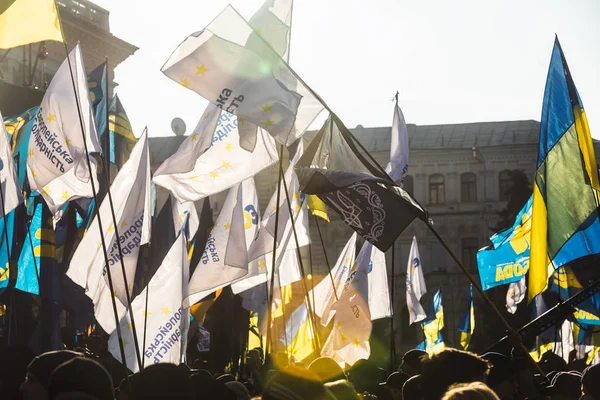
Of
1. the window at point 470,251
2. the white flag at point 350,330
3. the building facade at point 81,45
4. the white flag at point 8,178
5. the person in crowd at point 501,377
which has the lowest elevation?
the person in crowd at point 501,377

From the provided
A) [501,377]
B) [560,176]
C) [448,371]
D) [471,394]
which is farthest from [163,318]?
[471,394]

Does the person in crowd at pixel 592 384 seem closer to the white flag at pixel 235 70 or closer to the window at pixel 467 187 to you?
the white flag at pixel 235 70

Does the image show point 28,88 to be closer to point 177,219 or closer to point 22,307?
point 177,219

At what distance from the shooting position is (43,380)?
4.47m

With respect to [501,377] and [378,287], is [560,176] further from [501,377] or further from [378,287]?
[378,287]

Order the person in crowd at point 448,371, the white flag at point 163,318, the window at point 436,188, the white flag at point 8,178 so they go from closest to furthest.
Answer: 1. the person in crowd at point 448,371
2. the white flag at point 8,178
3. the white flag at point 163,318
4. the window at point 436,188

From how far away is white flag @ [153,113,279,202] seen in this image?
9789mm

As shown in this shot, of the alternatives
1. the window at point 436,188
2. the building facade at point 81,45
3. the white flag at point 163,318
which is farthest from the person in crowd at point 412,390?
the window at point 436,188

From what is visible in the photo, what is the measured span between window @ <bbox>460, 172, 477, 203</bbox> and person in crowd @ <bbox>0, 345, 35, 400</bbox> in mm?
50040

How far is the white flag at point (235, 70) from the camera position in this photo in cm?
788

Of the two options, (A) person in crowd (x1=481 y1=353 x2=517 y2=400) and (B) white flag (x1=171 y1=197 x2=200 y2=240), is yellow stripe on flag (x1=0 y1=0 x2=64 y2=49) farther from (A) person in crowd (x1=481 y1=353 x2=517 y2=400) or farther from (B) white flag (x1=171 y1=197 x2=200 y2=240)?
(B) white flag (x1=171 y1=197 x2=200 y2=240)

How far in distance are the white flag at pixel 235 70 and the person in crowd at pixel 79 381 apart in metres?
4.04

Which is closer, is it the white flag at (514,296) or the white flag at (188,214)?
the white flag at (514,296)

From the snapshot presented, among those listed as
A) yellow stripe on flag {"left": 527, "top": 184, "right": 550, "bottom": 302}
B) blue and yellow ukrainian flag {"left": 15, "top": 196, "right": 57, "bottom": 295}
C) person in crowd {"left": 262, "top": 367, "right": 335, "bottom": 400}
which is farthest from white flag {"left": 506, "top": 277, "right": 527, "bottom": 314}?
person in crowd {"left": 262, "top": 367, "right": 335, "bottom": 400}
